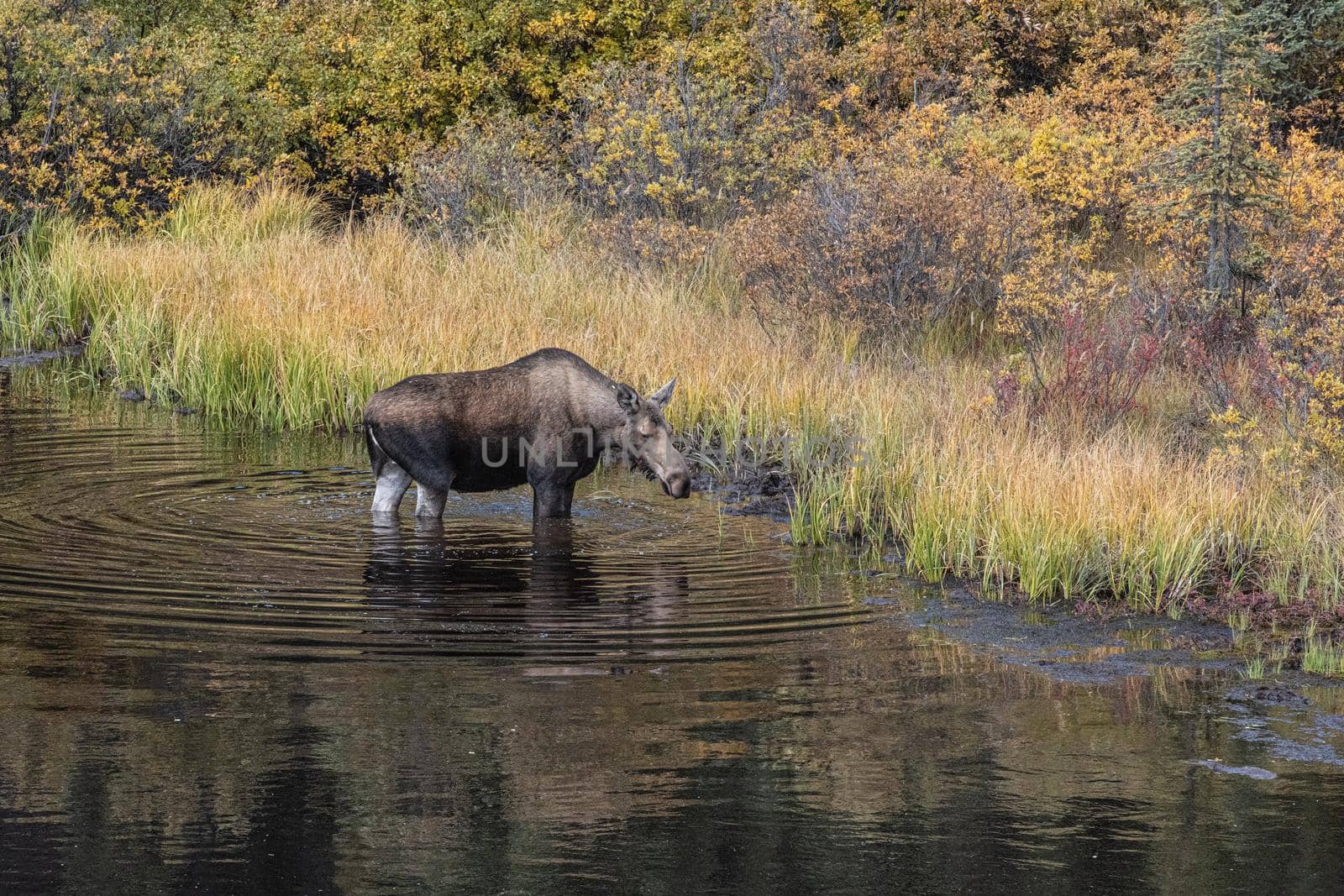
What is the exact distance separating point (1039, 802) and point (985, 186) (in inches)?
452

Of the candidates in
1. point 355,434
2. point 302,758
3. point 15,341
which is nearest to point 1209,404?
point 355,434

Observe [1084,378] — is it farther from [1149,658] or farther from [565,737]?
[565,737]

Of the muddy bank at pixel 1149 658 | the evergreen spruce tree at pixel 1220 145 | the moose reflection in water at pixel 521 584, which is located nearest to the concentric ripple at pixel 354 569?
the moose reflection in water at pixel 521 584

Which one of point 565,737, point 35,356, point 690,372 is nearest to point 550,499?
point 690,372

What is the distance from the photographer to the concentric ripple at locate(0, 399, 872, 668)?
8891 mm

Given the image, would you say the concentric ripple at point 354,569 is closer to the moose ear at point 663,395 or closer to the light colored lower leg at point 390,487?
the light colored lower leg at point 390,487

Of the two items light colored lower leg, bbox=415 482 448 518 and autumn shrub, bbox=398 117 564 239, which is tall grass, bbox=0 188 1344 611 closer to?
autumn shrub, bbox=398 117 564 239

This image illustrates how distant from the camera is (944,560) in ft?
35.6

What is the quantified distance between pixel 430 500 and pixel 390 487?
1.27ft

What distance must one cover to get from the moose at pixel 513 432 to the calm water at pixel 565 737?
62 cm

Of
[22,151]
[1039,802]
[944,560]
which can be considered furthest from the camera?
[22,151]

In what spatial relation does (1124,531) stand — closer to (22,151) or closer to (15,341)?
(15,341)

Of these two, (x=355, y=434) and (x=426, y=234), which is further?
(x=426, y=234)

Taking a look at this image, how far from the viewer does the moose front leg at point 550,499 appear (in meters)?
11.9
